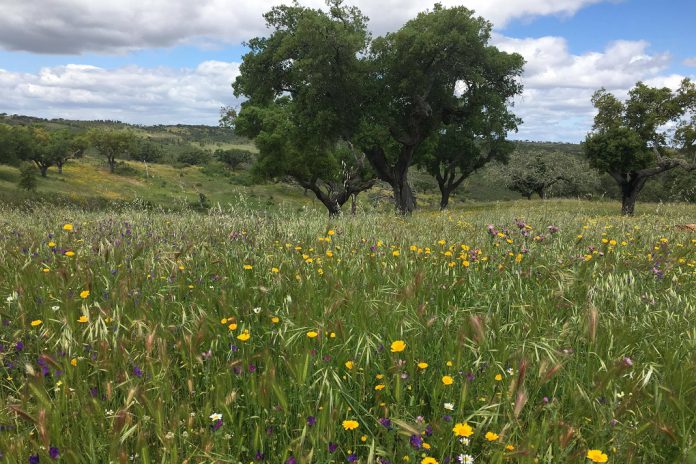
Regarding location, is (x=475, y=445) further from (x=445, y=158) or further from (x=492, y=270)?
(x=445, y=158)

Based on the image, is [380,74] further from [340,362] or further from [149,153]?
[149,153]

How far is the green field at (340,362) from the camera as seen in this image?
195cm

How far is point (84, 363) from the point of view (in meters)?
2.63

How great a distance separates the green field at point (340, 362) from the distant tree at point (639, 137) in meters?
22.9

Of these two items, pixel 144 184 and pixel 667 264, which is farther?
pixel 144 184

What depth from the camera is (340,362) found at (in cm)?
261

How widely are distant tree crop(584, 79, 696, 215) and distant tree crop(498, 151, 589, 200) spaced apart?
32.4 meters

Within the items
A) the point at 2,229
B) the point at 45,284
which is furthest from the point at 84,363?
the point at 2,229

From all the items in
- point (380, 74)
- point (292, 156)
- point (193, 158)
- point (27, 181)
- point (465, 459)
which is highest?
point (380, 74)

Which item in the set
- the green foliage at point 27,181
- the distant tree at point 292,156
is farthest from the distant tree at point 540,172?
the green foliage at point 27,181

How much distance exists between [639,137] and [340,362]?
2712 centimetres

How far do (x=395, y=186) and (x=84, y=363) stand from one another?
2574 cm

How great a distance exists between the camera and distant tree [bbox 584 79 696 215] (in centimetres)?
2358

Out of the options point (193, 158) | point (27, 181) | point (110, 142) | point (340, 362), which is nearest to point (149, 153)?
point (193, 158)
